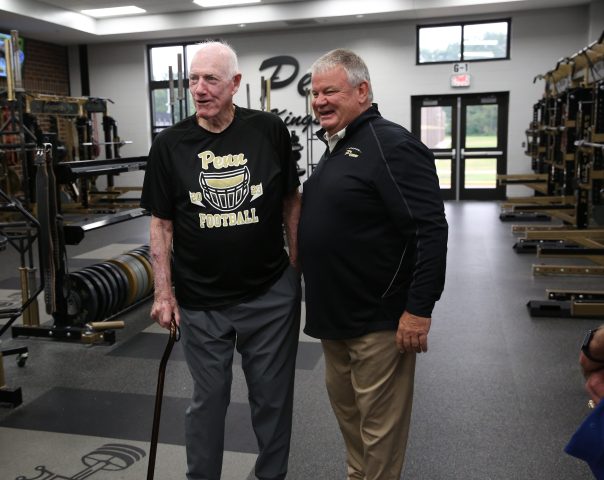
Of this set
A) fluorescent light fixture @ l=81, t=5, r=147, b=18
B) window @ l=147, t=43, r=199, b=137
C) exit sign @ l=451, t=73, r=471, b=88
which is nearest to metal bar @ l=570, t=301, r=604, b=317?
exit sign @ l=451, t=73, r=471, b=88

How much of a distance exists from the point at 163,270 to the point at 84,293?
2.39 m

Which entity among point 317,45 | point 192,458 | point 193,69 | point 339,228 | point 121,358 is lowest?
point 121,358

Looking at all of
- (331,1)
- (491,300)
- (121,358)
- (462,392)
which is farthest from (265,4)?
(462,392)

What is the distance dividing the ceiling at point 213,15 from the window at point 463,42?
1.11 feet

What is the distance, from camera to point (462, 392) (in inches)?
127

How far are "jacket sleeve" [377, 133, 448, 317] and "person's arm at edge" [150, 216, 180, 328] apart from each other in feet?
2.45

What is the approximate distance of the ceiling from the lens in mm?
10750

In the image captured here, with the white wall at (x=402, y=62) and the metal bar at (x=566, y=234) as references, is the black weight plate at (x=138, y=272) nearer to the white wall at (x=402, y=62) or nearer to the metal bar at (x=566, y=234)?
the metal bar at (x=566, y=234)

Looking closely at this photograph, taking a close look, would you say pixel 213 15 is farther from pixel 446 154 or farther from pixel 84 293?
pixel 84 293

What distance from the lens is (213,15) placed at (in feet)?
38.4

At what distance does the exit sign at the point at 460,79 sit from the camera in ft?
38.7

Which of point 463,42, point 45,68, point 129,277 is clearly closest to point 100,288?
point 129,277

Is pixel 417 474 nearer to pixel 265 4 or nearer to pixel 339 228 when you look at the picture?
pixel 339 228

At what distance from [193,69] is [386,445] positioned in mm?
1316
